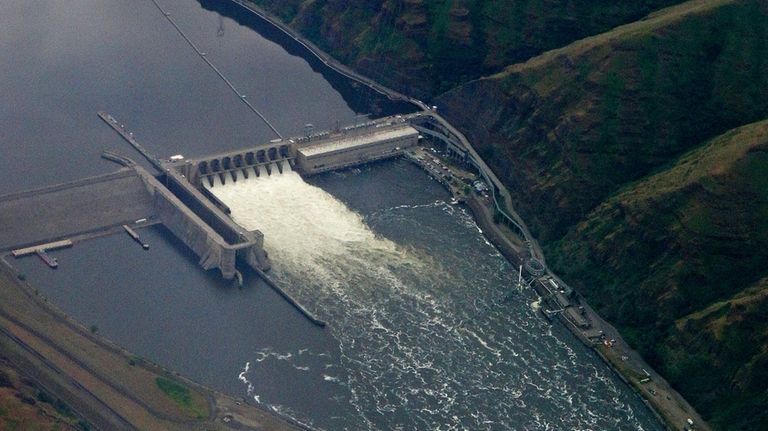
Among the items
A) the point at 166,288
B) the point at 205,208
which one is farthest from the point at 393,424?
the point at 205,208

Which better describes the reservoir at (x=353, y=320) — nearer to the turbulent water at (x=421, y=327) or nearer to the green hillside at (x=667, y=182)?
the turbulent water at (x=421, y=327)

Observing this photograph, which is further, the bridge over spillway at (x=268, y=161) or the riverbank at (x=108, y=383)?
the bridge over spillway at (x=268, y=161)

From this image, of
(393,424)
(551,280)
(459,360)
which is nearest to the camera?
(393,424)

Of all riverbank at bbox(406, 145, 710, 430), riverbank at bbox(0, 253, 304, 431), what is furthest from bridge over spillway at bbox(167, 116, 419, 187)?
riverbank at bbox(0, 253, 304, 431)

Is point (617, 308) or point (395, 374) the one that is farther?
point (617, 308)

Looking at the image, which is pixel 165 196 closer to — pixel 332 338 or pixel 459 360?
pixel 332 338

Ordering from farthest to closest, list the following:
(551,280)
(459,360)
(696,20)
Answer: (696,20)
(551,280)
(459,360)

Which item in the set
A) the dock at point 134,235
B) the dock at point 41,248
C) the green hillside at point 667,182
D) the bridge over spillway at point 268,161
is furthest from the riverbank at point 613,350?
the dock at point 41,248
